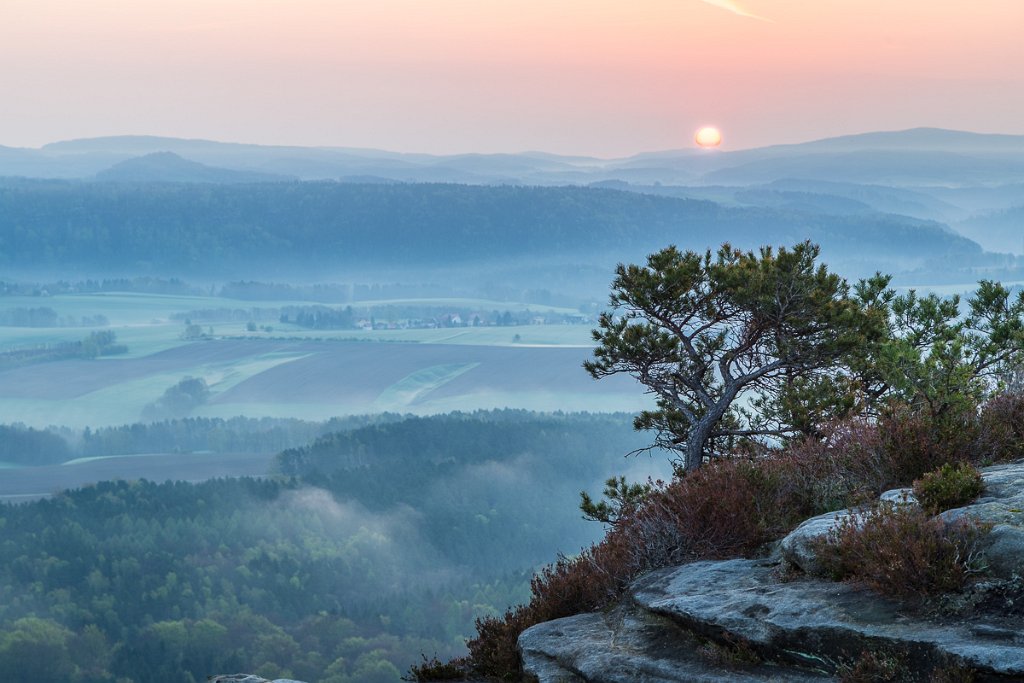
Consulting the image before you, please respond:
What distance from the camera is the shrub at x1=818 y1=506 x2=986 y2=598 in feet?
26.0

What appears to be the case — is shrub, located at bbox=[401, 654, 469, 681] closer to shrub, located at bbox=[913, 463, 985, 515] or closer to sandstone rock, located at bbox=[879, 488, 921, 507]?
sandstone rock, located at bbox=[879, 488, 921, 507]

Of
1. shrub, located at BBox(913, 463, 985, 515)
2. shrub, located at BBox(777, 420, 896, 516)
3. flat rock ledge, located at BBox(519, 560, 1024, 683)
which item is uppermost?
shrub, located at BBox(913, 463, 985, 515)

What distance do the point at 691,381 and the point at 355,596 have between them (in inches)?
5192

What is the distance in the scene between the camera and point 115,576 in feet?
481

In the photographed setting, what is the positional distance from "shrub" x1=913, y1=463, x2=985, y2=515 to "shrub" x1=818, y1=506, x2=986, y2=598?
1.24 feet

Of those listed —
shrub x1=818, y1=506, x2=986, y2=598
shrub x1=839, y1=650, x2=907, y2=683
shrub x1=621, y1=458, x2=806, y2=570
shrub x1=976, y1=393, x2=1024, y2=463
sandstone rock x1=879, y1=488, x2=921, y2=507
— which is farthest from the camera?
shrub x1=976, y1=393, x2=1024, y2=463

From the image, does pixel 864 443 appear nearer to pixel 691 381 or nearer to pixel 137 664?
pixel 691 381

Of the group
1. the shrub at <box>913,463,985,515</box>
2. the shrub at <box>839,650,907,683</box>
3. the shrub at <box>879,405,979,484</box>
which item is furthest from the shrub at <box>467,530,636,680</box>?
the shrub at <box>839,650,907,683</box>

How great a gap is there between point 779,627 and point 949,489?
207cm

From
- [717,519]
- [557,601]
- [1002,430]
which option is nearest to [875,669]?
[717,519]

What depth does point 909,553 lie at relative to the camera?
26.5ft

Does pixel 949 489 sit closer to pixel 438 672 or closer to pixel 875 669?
pixel 875 669

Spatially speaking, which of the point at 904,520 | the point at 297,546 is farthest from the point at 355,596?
the point at 904,520

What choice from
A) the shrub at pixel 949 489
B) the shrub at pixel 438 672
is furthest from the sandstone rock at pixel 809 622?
the shrub at pixel 438 672
